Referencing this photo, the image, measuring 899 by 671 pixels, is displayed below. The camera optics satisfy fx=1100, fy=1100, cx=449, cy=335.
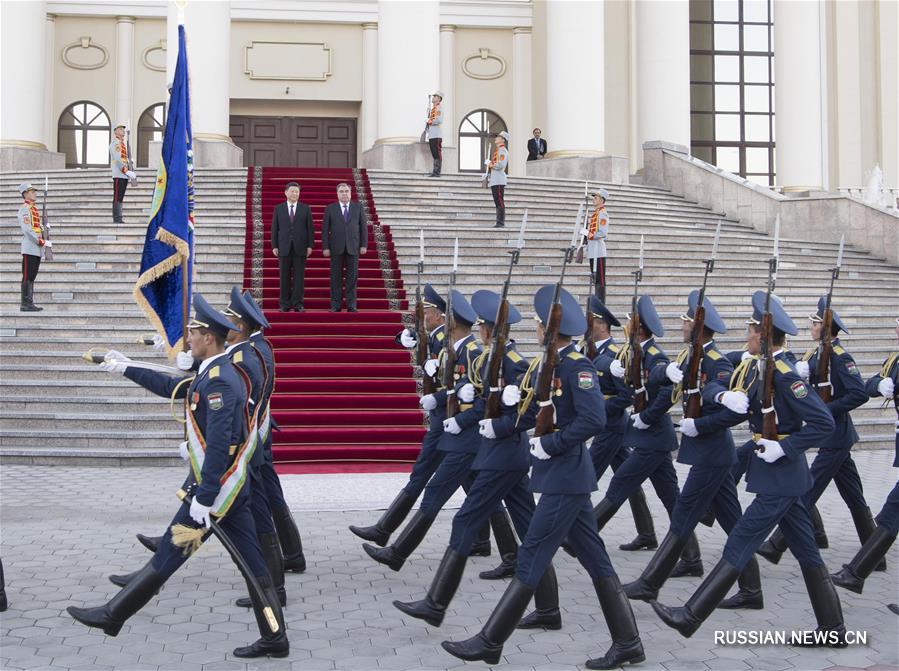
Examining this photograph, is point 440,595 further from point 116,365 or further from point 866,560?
point 866,560

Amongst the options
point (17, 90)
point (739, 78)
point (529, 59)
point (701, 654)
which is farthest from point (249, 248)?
point (739, 78)

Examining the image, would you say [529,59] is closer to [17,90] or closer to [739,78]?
[739,78]

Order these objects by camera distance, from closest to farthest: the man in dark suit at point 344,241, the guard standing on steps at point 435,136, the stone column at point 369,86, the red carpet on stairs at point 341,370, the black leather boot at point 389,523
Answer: the black leather boot at point 389,523 < the red carpet on stairs at point 341,370 < the man in dark suit at point 344,241 < the guard standing on steps at point 435,136 < the stone column at point 369,86

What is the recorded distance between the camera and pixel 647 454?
736cm

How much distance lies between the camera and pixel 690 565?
7.27 meters

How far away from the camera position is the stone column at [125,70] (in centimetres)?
2709

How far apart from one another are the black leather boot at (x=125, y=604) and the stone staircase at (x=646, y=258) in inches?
345

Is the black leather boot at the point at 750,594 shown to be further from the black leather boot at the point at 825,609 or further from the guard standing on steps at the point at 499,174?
the guard standing on steps at the point at 499,174

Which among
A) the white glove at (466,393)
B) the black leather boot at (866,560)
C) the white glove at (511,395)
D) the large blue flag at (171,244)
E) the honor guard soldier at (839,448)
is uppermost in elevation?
the large blue flag at (171,244)

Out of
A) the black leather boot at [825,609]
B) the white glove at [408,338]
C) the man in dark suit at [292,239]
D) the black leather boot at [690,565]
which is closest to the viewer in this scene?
the black leather boot at [825,609]

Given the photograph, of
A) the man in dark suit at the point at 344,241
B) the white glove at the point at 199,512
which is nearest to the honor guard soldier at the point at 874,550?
the white glove at the point at 199,512

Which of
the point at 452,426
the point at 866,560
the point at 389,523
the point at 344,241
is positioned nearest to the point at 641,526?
the point at 866,560

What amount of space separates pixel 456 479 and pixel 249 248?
10017 mm

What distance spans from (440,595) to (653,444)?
6.84 ft
